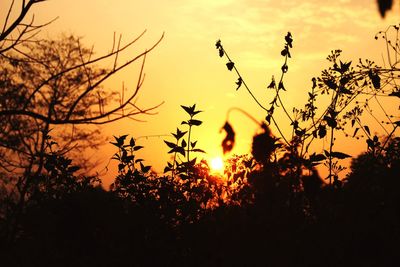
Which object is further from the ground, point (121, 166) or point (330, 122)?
point (330, 122)

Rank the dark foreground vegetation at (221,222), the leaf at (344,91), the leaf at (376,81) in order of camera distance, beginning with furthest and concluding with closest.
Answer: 1. the leaf at (344,91)
2. the leaf at (376,81)
3. the dark foreground vegetation at (221,222)

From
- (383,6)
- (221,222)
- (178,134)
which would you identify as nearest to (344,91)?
(178,134)

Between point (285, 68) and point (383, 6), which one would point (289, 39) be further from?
point (383, 6)

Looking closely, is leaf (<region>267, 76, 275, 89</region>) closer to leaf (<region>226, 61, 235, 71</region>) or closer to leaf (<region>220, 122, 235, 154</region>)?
leaf (<region>226, 61, 235, 71</region>)

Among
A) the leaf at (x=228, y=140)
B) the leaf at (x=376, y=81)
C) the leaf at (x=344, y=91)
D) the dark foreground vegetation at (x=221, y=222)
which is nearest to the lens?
the leaf at (x=228, y=140)

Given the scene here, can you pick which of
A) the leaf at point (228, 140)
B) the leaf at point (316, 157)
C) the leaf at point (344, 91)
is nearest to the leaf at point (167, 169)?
the leaf at point (316, 157)

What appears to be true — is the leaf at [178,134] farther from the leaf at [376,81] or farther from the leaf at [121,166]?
the leaf at [376,81]

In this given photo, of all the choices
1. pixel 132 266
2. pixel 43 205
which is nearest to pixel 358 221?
pixel 132 266

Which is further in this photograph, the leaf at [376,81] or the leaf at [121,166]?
the leaf at [121,166]

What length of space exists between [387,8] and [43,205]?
14.0 ft

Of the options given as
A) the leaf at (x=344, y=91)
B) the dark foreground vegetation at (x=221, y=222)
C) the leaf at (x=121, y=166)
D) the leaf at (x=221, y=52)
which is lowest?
the dark foreground vegetation at (x=221, y=222)

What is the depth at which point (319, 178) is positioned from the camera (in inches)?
139

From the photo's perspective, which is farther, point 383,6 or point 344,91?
point 344,91

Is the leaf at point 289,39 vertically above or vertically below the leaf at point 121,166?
above
